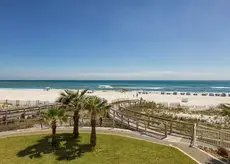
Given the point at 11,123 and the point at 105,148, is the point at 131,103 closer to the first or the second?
the point at 11,123

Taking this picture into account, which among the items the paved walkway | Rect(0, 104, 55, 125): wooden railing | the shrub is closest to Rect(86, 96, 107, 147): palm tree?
the paved walkway

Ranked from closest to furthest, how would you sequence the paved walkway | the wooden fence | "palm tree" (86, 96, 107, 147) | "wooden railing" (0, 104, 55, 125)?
the paved walkway
"palm tree" (86, 96, 107, 147)
the wooden fence
"wooden railing" (0, 104, 55, 125)

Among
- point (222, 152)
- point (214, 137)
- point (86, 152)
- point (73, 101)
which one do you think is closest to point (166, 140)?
point (214, 137)

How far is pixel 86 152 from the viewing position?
694 inches

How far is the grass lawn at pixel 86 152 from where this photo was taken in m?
16.3

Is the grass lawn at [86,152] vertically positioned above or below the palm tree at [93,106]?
below

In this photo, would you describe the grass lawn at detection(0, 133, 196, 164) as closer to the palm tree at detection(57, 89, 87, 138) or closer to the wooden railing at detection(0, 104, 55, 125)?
the palm tree at detection(57, 89, 87, 138)

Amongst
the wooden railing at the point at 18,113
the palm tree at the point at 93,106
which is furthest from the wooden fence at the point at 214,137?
the wooden railing at the point at 18,113

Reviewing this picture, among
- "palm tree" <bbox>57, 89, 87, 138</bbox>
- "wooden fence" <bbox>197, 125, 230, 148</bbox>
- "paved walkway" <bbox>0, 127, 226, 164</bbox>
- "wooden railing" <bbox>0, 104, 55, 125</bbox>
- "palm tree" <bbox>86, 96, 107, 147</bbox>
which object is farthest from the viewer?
"wooden railing" <bbox>0, 104, 55, 125</bbox>

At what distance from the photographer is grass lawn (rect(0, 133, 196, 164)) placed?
16.3 m

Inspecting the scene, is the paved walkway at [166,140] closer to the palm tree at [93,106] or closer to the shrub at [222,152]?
the shrub at [222,152]

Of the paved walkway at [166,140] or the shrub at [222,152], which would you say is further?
the shrub at [222,152]

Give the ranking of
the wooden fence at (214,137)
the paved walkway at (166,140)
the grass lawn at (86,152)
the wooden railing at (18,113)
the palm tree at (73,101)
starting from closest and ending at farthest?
the paved walkway at (166,140)
the grass lawn at (86,152)
the wooden fence at (214,137)
the palm tree at (73,101)
the wooden railing at (18,113)

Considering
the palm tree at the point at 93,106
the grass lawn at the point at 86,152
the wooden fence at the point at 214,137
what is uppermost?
the palm tree at the point at 93,106
